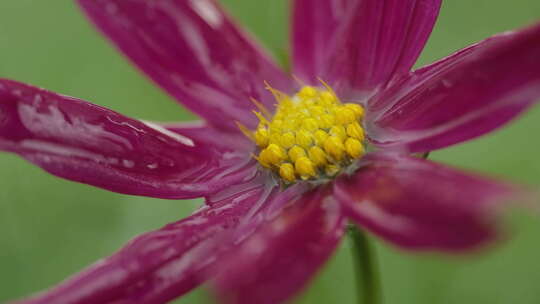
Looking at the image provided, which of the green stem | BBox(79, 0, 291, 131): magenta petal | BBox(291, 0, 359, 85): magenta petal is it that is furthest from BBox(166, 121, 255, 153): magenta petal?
the green stem

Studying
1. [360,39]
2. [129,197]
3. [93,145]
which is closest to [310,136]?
[360,39]

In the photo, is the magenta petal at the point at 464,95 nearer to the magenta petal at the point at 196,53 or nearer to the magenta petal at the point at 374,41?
the magenta petal at the point at 374,41

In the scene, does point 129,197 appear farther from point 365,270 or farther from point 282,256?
point 282,256

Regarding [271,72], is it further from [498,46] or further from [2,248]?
[2,248]

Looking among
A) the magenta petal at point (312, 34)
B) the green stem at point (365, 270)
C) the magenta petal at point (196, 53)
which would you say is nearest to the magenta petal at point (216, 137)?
the magenta petal at point (196, 53)

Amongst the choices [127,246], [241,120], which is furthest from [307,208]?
[241,120]

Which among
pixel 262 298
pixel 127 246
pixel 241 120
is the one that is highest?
pixel 241 120
